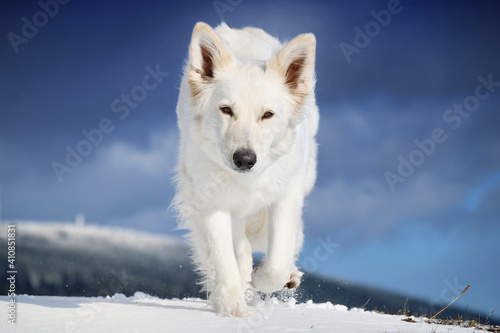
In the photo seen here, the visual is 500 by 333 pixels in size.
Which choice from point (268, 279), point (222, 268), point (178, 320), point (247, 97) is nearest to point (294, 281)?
point (268, 279)

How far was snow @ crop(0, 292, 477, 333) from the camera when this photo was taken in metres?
4.56

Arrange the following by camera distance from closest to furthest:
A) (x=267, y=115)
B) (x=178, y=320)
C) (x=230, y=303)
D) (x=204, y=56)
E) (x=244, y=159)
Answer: (x=178, y=320) < (x=244, y=159) < (x=230, y=303) < (x=267, y=115) < (x=204, y=56)

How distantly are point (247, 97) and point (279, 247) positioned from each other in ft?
→ 5.88

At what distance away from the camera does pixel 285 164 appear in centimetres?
583

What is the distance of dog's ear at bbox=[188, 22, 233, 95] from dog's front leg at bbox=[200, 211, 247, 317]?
1517mm

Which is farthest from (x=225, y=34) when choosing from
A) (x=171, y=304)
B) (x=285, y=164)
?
(x=171, y=304)

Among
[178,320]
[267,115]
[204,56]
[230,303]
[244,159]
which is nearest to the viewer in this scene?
[178,320]

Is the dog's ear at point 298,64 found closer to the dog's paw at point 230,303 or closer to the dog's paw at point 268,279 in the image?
the dog's paw at point 268,279

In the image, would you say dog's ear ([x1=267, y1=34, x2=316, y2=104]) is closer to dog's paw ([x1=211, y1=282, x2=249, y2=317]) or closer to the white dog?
the white dog

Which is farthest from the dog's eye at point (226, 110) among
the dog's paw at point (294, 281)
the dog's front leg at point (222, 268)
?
the dog's paw at point (294, 281)

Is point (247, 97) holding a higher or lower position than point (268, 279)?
higher

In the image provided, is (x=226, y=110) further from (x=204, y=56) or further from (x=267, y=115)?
(x=204, y=56)

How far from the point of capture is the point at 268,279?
5.77 m

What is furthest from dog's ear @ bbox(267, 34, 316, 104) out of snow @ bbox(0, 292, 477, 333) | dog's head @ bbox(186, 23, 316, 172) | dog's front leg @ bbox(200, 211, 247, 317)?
snow @ bbox(0, 292, 477, 333)
